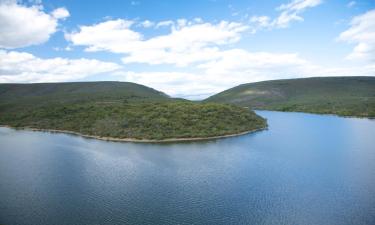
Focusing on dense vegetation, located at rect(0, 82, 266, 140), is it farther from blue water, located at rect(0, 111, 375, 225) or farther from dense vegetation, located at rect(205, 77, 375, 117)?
dense vegetation, located at rect(205, 77, 375, 117)

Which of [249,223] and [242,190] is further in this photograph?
[242,190]

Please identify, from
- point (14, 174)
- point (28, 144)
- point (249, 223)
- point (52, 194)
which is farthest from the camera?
point (28, 144)

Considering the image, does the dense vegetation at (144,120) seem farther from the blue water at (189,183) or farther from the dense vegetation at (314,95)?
the dense vegetation at (314,95)

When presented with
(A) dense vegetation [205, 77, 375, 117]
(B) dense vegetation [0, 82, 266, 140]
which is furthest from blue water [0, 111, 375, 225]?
(A) dense vegetation [205, 77, 375, 117]

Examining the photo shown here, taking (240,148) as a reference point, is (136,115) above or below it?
above

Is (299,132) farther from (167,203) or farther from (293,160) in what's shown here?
(167,203)

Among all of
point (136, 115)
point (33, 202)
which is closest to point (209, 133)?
point (136, 115)

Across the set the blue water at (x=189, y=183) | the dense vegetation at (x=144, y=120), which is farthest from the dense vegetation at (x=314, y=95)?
the blue water at (x=189, y=183)

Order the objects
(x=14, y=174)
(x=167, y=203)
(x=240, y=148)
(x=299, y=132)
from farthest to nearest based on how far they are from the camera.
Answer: (x=299, y=132)
(x=240, y=148)
(x=14, y=174)
(x=167, y=203)

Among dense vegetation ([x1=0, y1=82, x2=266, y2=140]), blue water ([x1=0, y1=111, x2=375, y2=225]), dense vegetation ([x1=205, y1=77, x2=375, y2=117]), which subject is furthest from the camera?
dense vegetation ([x1=205, y1=77, x2=375, y2=117])
